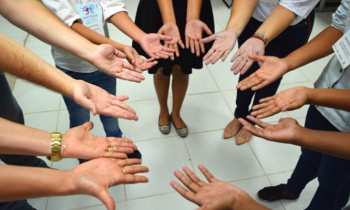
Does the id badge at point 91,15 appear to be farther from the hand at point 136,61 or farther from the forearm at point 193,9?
the forearm at point 193,9

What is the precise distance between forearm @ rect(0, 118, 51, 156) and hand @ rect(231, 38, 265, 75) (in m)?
0.92

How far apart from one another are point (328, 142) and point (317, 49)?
0.50 m

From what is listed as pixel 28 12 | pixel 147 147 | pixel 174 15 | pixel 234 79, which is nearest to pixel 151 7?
pixel 174 15

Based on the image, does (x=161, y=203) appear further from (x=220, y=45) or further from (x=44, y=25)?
(x=44, y=25)

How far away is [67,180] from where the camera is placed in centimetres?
80

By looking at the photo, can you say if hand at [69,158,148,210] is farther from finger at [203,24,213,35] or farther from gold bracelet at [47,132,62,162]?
finger at [203,24,213,35]

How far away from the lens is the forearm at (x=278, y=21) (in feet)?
4.18

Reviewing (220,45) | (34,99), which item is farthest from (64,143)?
(34,99)

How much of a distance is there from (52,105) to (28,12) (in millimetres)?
1211

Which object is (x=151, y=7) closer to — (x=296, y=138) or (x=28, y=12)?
(x=28, y=12)

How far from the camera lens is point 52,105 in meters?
2.13

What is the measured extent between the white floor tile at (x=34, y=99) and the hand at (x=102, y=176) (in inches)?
56.1

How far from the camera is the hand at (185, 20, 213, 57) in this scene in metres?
1.42

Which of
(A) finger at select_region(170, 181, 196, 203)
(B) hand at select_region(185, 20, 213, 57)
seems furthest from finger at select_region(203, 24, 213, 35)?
(A) finger at select_region(170, 181, 196, 203)
